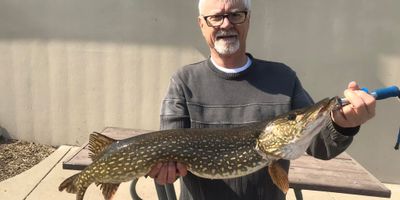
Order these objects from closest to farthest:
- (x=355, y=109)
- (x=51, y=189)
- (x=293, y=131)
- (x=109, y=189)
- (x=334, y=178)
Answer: (x=355, y=109) → (x=293, y=131) → (x=109, y=189) → (x=334, y=178) → (x=51, y=189)

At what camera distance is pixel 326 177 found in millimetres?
3473

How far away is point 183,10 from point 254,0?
2.94 feet

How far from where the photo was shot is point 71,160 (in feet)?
11.9

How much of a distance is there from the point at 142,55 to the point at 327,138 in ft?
12.5

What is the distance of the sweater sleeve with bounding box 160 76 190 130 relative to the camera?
2.38 metres

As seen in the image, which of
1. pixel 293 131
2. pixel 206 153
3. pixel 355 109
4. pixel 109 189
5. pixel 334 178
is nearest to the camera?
pixel 355 109

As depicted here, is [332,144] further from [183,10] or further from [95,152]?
[183,10]

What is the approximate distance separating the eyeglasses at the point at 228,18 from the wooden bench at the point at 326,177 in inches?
47.6

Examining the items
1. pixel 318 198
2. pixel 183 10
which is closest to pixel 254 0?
pixel 183 10

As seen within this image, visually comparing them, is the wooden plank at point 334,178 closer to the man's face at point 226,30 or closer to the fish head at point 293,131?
the fish head at point 293,131

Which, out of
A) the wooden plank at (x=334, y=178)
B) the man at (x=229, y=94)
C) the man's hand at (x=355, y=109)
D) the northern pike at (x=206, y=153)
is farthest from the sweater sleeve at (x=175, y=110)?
the wooden plank at (x=334, y=178)

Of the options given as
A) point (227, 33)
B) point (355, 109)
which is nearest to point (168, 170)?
point (227, 33)

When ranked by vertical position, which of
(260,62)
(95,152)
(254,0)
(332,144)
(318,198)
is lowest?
(318,198)

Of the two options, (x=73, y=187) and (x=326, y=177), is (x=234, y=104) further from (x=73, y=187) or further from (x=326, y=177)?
(x=326, y=177)
